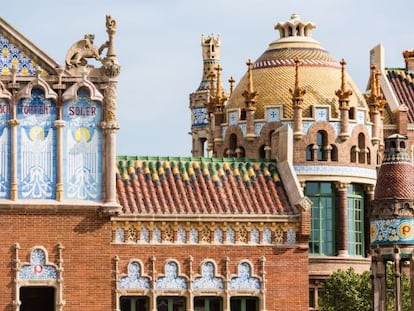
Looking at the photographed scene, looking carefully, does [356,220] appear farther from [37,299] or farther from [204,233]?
[37,299]

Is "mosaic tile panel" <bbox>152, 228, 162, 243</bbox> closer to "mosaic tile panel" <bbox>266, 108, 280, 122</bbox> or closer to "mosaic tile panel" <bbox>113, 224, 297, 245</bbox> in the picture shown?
"mosaic tile panel" <bbox>113, 224, 297, 245</bbox>

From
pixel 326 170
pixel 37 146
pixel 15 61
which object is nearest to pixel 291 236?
pixel 37 146

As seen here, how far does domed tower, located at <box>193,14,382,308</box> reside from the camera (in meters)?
76.1

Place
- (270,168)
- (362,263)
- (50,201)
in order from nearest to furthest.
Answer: (50,201) < (270,168) < (362,263)

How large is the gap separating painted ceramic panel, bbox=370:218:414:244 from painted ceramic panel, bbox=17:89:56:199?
13008 mm

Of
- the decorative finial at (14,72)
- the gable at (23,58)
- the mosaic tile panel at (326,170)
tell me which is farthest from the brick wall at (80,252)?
the mosaic tile panel at (326,170)

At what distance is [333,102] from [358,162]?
2799mm

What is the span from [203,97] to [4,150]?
42.7 metres

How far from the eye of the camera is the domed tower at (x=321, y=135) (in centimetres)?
7612

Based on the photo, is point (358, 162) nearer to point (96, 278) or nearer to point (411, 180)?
point (411, 180)

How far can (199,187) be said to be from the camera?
6000 centimetres

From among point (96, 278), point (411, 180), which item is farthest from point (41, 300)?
point (411, 180)

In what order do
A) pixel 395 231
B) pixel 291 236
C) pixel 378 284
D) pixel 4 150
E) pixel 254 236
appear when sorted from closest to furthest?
pixel 4 150 < pixel 254 236 < pixel 291 236 < pixel 395 231 < pixel 378 284

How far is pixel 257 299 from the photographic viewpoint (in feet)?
193
